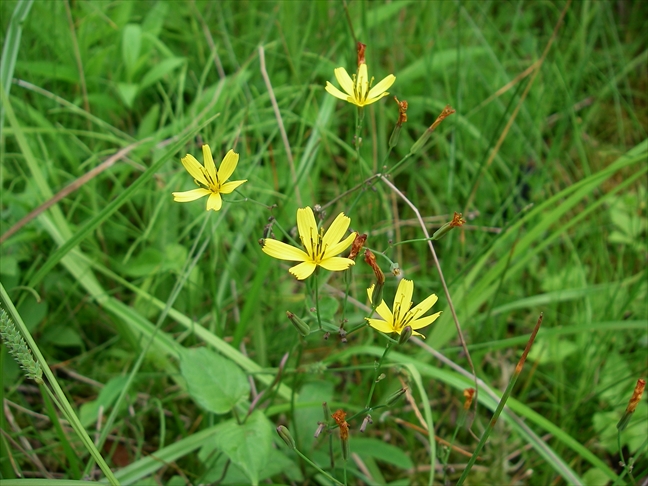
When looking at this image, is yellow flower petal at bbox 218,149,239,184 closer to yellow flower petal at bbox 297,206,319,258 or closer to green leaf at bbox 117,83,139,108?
yellow flower petal at bbox 297,206,319,258

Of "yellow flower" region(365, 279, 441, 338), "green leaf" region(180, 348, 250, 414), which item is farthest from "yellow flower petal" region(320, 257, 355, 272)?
"green leaf" region(180, 348, 250, 414)

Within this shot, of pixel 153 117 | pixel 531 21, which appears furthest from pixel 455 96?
pixel 153 117

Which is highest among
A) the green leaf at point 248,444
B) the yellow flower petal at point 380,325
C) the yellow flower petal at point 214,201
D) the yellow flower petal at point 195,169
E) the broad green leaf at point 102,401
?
the yellow flower petal at point 195,169

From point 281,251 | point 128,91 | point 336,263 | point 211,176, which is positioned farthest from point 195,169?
point 128,91

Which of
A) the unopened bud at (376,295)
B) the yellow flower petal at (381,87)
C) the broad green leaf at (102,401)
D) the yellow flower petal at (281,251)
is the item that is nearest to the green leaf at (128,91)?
the broad green leaf at (102,401)

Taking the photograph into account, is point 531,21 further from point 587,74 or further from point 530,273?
point 530,273

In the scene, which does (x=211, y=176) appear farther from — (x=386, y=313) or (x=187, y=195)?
(x=386, y=313)

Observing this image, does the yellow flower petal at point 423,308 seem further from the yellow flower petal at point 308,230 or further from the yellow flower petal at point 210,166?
the yellow flower petal at point 210,166
